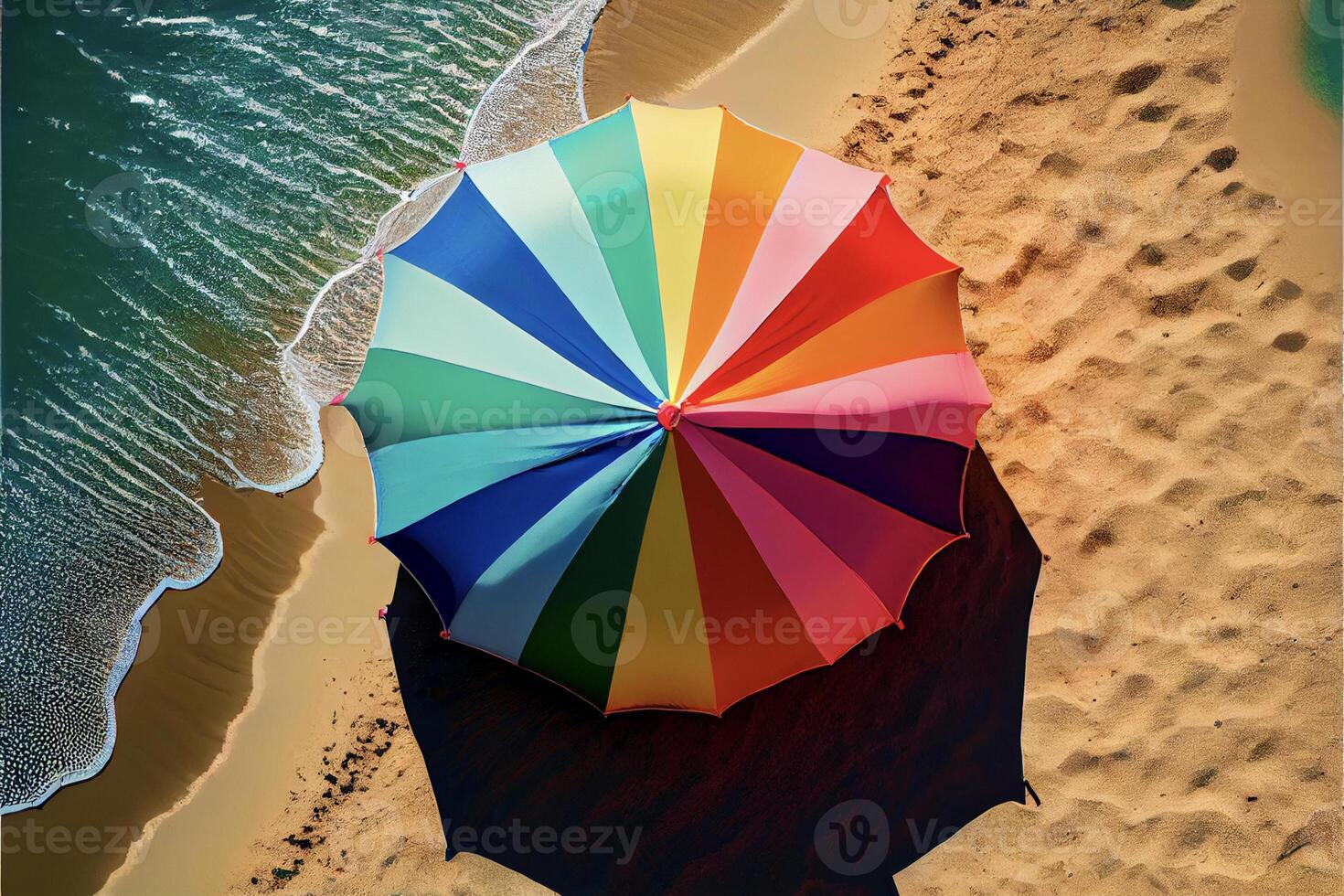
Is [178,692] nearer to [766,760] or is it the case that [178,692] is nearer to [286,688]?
[286,688]

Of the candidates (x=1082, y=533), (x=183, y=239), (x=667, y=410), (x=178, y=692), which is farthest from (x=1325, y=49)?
(x=178, y=692)

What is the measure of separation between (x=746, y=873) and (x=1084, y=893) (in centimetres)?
193

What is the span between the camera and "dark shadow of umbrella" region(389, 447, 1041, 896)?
5.39 m

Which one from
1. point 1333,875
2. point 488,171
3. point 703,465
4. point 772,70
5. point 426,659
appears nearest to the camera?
point 703,465

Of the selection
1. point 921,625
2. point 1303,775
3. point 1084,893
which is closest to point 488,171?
point 921,625

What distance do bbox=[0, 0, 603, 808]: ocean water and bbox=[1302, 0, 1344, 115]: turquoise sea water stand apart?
4645mm

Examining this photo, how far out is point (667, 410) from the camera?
4.14 m

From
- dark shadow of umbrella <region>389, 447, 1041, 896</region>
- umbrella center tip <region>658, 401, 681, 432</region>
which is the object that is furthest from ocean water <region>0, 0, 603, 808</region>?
umbrella center tip <region>658, 401, 681, 432</region>

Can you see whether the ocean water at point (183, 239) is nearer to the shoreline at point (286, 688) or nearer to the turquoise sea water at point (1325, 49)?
the shoreline at point (286, 688)

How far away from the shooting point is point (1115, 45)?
19.5 ft

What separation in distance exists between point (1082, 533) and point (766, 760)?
7.58ft

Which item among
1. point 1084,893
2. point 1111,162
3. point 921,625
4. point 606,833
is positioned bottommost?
point 606,833

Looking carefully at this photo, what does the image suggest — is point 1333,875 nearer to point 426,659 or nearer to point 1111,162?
point 1111,162

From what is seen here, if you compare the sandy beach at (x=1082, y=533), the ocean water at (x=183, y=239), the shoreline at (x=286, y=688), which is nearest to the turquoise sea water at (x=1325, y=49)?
the sandy beach at (x=1082, y=533)
